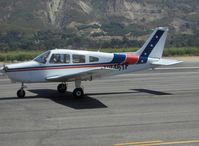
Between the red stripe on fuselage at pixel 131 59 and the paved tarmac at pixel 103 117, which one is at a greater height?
the red stripe on fuselage at pixel 131 59

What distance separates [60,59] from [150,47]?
4376 mm

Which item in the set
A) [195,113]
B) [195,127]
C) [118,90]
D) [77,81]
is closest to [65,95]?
[77,81]

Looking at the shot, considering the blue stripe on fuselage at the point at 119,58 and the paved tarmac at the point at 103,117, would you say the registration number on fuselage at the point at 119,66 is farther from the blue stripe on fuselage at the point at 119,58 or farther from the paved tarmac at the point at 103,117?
the paved tarmac at the point at 103,117

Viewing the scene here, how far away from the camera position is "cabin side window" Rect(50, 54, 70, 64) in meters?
18.9

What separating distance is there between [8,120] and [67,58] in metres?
5.59

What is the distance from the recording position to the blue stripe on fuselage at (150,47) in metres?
20.6

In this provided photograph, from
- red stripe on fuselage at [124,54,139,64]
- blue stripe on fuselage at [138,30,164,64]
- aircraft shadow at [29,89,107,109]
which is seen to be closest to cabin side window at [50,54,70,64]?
aircraft shadow at [29,89,107,109]

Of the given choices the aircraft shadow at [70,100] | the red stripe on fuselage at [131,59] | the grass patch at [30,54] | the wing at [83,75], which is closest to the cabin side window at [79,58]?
the wing at [83,75]

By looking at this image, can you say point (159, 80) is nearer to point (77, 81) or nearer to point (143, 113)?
point (77, 81)

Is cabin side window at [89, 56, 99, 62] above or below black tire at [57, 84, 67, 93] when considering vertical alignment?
above

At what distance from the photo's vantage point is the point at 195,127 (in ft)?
42.4

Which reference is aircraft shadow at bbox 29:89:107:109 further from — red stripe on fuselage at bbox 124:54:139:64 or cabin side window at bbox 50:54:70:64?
red stripe on fuselage at bbox 124:54:139:64

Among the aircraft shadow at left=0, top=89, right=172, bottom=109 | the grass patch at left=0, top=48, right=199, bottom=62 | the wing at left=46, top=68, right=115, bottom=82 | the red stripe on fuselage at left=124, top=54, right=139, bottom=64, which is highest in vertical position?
the red stripe on fuselage at left=124, top=54, right=139, bottom=64

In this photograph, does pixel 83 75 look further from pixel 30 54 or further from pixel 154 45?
pixel 30 54
